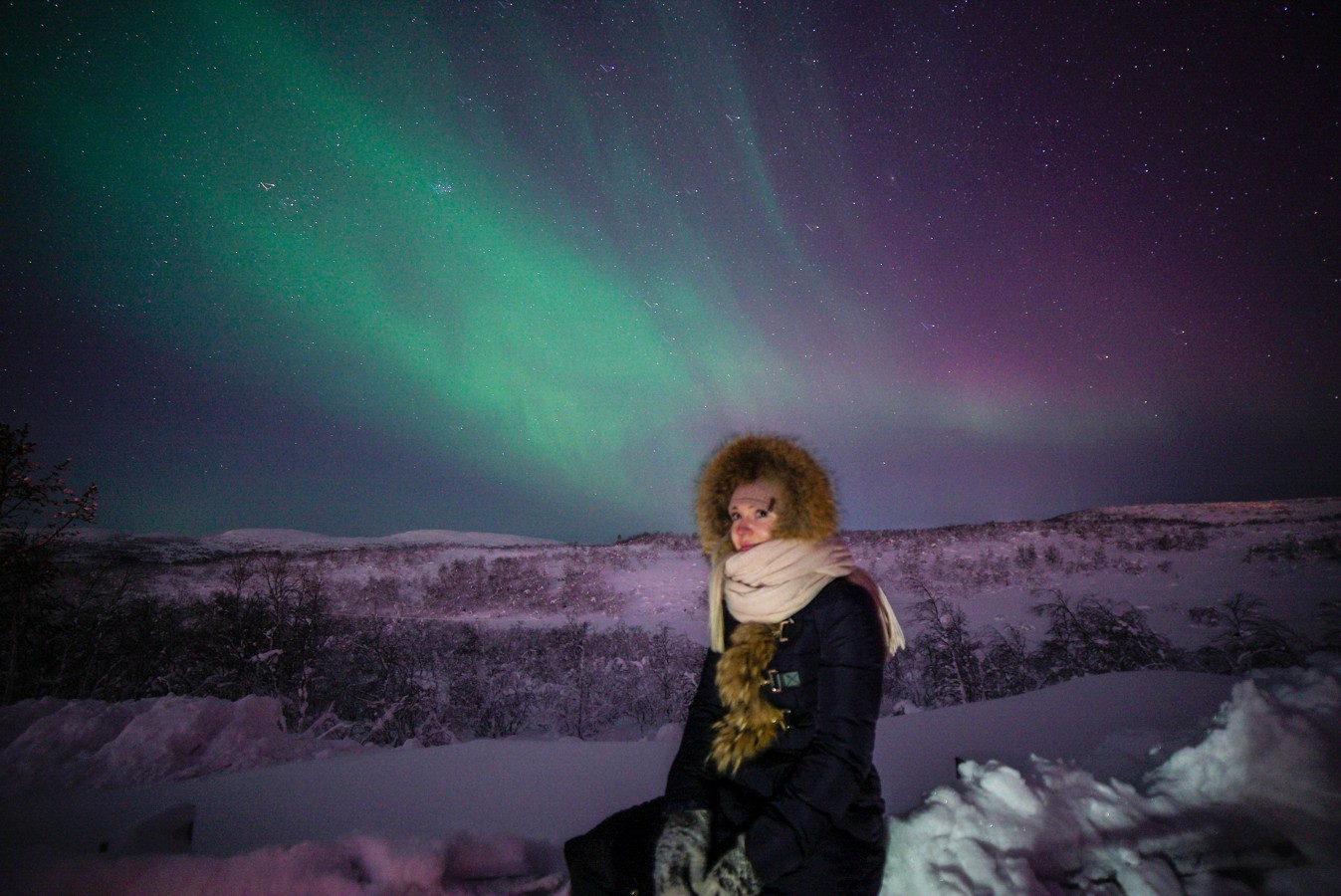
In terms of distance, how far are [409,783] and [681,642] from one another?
8.87 metres

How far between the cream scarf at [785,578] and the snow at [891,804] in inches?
32.2

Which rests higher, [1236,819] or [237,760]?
[1236,819]

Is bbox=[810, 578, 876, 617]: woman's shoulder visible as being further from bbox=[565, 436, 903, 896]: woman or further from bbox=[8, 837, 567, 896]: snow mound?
bbox=[8, 837, 567, 896]: snow mound

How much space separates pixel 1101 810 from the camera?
2213 millimetres

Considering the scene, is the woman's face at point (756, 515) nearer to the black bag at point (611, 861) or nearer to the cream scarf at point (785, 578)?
the cream scarf at point (785, 578)

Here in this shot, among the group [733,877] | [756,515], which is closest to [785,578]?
[756,515]

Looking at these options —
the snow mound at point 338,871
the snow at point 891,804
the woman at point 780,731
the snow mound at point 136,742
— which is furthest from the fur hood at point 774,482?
the snow mound at point 136,742

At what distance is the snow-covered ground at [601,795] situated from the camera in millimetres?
1929

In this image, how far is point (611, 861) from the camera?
2.05 metres

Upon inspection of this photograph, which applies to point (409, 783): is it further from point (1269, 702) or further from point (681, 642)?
point (681, 642)

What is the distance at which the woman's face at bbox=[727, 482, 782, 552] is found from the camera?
8.77 feet

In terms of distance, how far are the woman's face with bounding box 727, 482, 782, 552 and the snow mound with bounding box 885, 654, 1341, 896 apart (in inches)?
50.7

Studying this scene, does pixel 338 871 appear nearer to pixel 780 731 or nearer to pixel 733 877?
pixel 733 877

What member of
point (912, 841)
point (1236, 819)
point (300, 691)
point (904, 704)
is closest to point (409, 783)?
point (912, 841)
